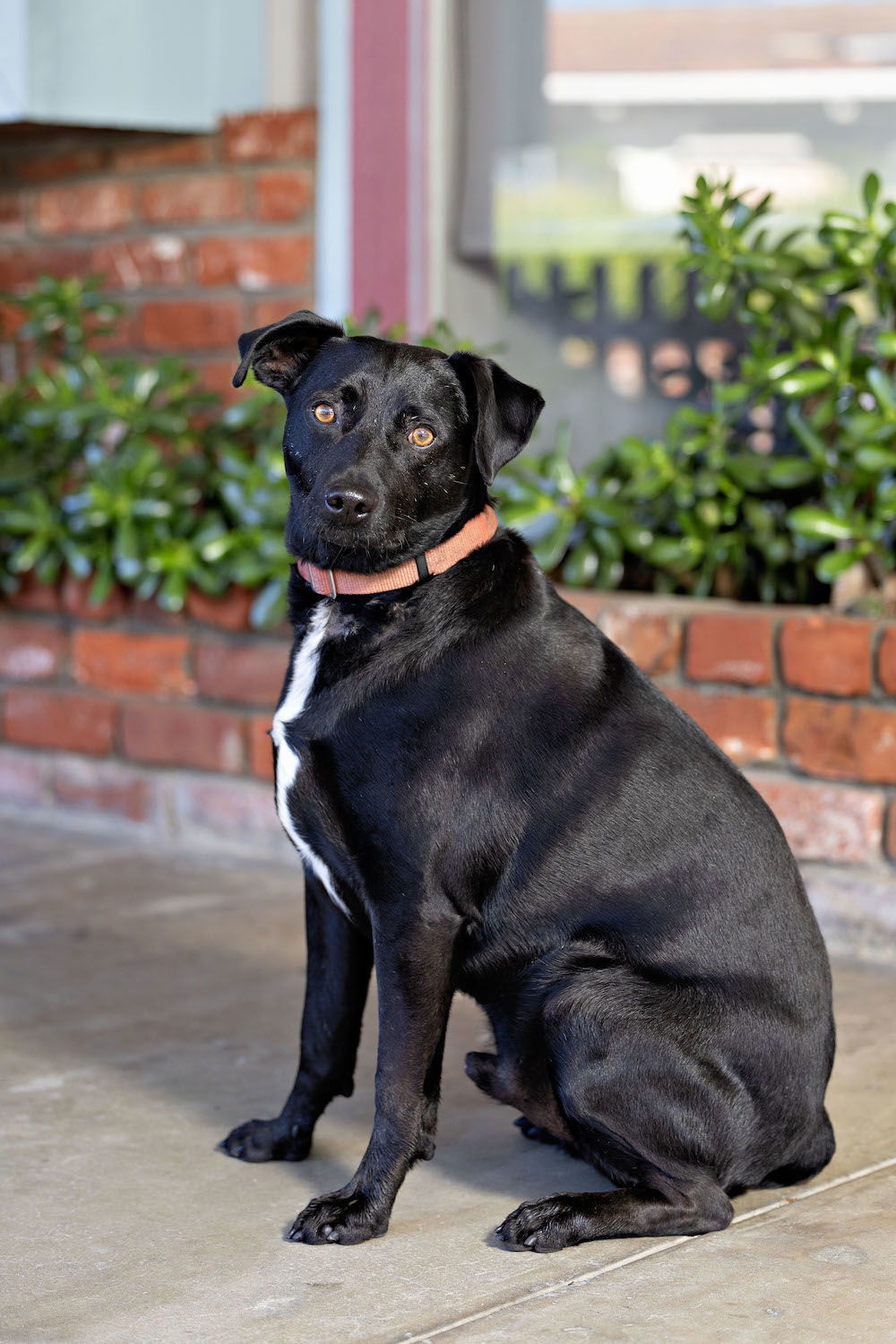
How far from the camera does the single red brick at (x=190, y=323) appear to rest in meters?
4.51

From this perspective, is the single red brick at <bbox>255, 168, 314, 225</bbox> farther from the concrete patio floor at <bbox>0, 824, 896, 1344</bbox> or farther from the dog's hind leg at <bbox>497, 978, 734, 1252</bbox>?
the dog's hind leg at <bbox>497, 978, 734, 1252</bbox>

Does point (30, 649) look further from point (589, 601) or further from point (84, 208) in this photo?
point (589, 601)

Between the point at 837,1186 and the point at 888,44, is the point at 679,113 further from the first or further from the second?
the point at 837,1186

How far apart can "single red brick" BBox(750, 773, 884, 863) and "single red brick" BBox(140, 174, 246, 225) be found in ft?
7.25

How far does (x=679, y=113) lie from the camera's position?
424cm

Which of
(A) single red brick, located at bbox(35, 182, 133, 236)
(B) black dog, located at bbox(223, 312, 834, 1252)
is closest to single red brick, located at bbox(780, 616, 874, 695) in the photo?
(B) black dog, located at bbox(223, 312, 834, 1252)

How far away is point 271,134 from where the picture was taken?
4398 mm

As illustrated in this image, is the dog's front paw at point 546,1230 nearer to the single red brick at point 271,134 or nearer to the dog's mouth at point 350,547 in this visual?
the dog's mouth at point 350,547

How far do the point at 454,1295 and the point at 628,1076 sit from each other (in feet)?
1.07

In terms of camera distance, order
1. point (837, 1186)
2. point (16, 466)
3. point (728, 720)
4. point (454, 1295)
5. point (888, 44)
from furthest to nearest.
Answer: point (16, 466) < point (888, 44) < point (728, 720) < point (837, 1186) < point (454, 1295)

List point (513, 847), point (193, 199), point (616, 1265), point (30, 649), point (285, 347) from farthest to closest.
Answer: point (193, 199), point (30, 649), point (285, 347), point (513, 847), point (616, 1265)

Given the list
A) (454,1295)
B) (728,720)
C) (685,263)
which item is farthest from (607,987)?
(685,263)

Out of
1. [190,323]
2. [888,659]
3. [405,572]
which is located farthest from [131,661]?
[405,572]

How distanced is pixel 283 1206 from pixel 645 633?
164cm
